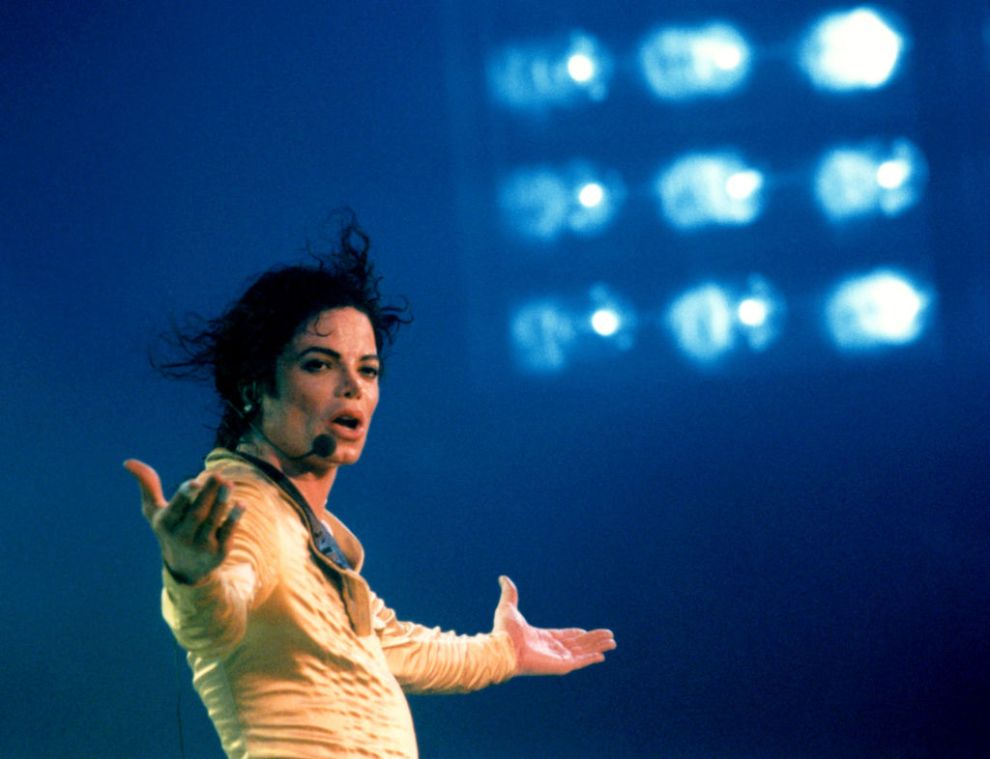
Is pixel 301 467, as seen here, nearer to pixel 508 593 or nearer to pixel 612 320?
pixel 508 593

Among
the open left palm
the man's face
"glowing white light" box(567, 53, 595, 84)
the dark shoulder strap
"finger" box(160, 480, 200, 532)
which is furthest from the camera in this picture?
"glowing white light" box(567, 53, 595, 84)

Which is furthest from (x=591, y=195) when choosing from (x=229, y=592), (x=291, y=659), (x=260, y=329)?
(x=229, y=592)

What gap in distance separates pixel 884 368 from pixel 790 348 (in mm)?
237

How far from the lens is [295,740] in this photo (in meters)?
1.30

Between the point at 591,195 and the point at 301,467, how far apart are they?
4.70 feet

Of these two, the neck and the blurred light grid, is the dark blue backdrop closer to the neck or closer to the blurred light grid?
the blurred light grid

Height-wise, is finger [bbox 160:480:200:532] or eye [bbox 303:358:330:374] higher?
eye [bbox 303:358:330:374]

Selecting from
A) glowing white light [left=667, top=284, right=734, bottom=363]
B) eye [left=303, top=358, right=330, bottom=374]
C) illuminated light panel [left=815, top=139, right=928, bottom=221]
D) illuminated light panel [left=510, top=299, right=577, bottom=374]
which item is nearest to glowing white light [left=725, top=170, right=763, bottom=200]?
illuminated light panel [left=815, top=139, right=928, bottom=221]

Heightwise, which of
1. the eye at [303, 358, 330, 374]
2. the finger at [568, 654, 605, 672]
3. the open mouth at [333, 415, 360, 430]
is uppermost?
the eye at [303, 358, 330, 374]

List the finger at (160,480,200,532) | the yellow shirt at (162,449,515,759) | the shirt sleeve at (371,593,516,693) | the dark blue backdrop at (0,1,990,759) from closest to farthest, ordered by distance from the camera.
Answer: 1. the finger at (160,480,200,532)
2. the yellow shirt at (162,449,515,759)
3. the shirt sleeve at (371,593,516,693)
4. the dark blue backdrop at (0,1,990,759)

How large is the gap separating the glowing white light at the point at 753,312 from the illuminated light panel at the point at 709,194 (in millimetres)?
221

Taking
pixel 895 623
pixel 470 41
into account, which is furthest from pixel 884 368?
pixel 470 41

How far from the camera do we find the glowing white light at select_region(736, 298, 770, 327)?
8.70 ft

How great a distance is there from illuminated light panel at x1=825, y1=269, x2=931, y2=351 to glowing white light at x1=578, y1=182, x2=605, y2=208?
0.65m
